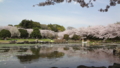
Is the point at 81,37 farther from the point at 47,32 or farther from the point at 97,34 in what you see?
the point at 47,32

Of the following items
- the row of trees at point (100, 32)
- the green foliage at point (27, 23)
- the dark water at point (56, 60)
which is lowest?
the dark water at point (56, 60)

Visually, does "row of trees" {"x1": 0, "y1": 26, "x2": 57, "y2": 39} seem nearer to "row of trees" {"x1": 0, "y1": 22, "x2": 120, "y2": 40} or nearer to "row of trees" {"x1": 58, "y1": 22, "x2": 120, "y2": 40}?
"row of trees" {"x1": 0, "y1": 22, "x2": 120, "y2": 40}

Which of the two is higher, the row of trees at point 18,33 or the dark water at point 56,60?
the row of trees at point 18,33

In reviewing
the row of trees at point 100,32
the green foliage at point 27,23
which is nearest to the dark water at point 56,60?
the row of trees at point 100,32

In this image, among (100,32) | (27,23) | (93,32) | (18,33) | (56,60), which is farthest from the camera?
(27,23)

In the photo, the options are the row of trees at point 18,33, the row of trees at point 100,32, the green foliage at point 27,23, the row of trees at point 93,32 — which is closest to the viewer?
the row of trees at point 100,32

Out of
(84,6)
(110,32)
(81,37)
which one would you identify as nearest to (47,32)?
(81,37)

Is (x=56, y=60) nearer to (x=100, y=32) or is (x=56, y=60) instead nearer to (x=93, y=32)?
(x=100, y=32)

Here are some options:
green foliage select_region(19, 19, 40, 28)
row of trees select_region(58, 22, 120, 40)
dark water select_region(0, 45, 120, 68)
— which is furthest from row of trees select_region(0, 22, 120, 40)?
dark water select_region(0, 45, 120, 68)

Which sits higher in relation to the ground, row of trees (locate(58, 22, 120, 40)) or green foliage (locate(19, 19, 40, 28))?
green foliage (locate(19, 19, 40, 28))

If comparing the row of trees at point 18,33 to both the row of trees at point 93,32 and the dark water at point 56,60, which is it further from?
the dark water at point 56,60

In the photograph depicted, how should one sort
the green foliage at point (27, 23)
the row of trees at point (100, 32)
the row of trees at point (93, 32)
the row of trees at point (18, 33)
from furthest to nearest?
the green foliage at point (27, 23), the row of trees at point (18, 33), the row of trees at point (93, 32), the row of trees at point (100, 32)

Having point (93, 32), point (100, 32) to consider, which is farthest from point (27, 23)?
point (100, 32)

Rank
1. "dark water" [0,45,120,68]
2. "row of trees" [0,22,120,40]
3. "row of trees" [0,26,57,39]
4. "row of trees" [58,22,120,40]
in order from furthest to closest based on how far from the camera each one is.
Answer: "row of trees" [0,26,57,39]
"row of trees" [0,22,120,40]
"row of trees" [58,22,120,40]
"dark water" [0,45,120,68]
